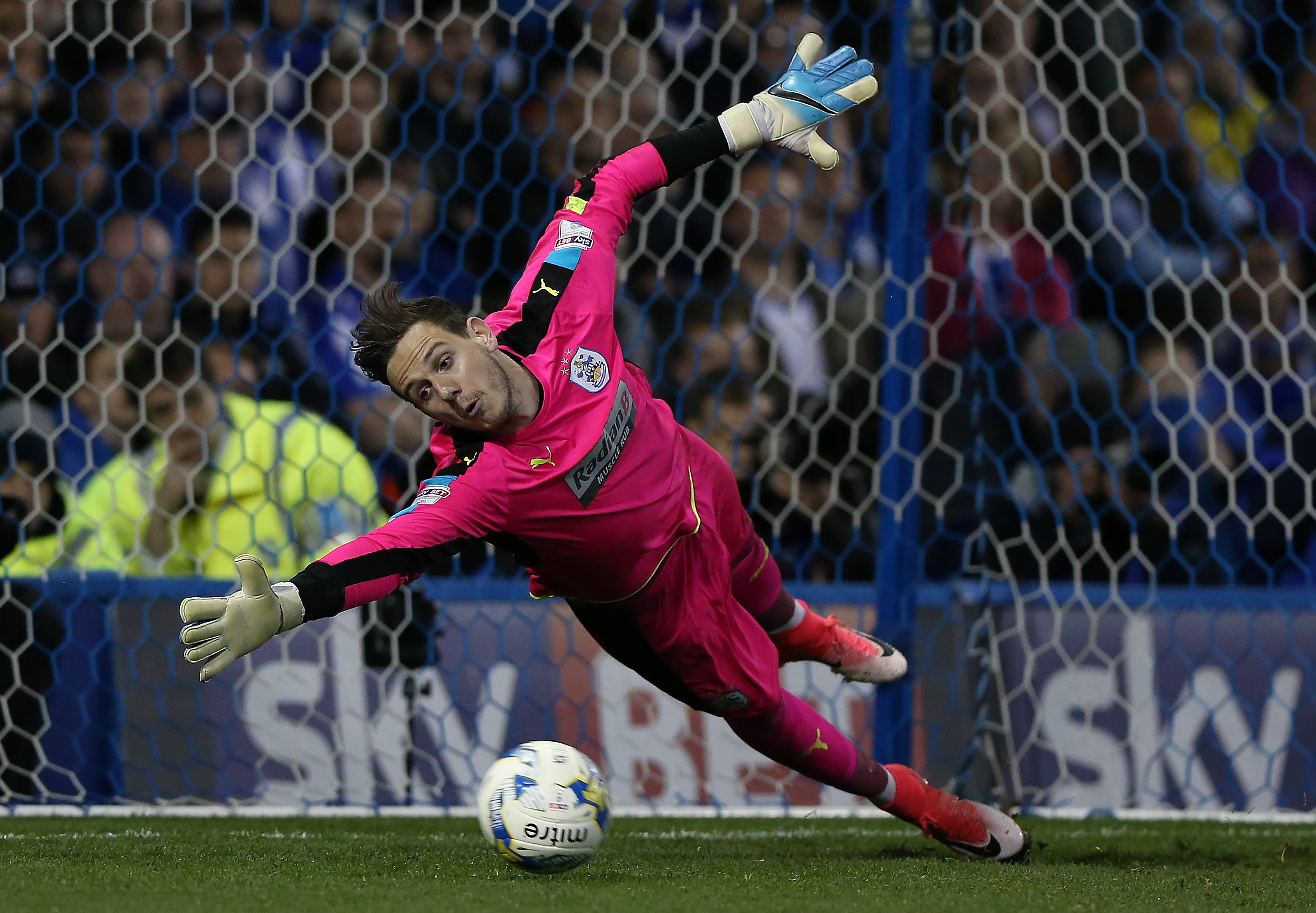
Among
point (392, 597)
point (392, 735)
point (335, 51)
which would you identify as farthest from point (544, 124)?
point (392, 735)

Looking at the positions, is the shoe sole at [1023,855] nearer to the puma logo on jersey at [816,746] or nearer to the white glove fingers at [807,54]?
the puma logo on jersey at [816,746]

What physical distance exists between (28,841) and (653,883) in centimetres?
161

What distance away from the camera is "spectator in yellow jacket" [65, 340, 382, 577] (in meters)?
4.59

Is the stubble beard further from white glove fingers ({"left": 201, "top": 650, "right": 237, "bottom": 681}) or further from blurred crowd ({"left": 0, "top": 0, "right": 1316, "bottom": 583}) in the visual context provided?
blurred crowd ({"left": 0, "top": 0, "right": 1316, "bottom": 583})

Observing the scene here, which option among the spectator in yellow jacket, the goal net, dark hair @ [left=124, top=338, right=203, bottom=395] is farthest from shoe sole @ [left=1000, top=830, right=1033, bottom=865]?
dark hair @ [left=124, top=338, right=203, bottom=395]

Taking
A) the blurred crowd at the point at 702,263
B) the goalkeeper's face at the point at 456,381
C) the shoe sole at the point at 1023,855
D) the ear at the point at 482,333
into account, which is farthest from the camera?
the blurred crowd at the point at 702,263

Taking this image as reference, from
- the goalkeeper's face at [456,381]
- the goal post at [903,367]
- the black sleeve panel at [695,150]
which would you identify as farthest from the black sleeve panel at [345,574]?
the goal post at [903,367]

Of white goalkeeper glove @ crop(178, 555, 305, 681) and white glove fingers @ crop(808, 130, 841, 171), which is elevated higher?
white glove fingers @ crop(808, 130, 841, 171)

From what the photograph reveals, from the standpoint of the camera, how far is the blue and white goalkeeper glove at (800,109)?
3.32 m

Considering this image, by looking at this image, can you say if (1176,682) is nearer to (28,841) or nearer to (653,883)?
(653,883)

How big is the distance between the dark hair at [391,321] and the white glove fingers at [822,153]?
88cm

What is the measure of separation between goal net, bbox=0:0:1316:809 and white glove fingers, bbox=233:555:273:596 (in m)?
1.81

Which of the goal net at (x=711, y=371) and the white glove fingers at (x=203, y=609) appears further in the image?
the goal net at (x=711, y=371)

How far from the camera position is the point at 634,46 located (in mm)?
5172
